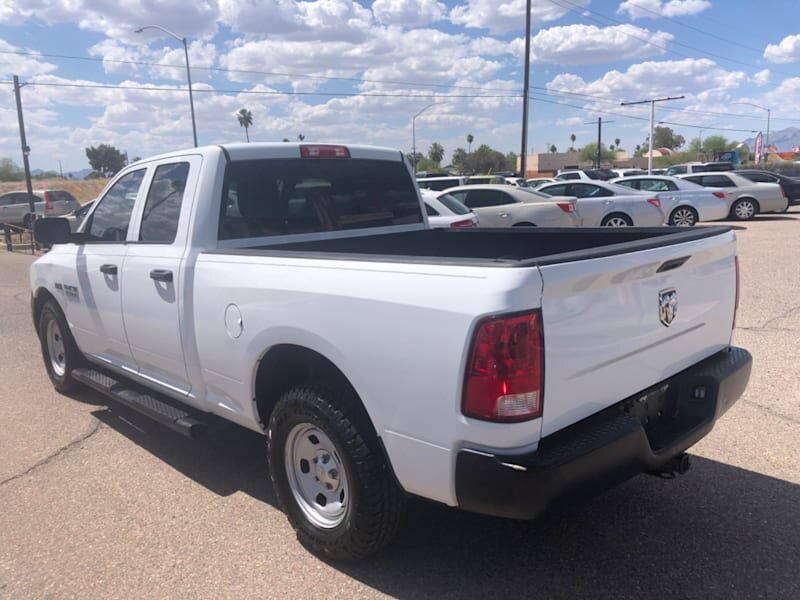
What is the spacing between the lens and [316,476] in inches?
126

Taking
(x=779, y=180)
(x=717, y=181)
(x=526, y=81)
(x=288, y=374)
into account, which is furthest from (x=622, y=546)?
(x=526, y=81)

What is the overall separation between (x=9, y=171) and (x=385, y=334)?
9565 cm

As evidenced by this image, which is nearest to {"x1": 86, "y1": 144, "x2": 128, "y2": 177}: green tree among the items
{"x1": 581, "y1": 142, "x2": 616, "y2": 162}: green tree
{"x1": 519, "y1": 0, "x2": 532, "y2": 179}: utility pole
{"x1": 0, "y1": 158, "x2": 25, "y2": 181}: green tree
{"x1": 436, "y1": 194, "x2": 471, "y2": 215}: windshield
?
{"x1": 0, "y1": 158, "x2": 25, "y2": 181}: green tree

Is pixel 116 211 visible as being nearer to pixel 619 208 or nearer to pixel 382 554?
pixel 382 554

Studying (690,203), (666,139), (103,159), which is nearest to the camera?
(690,203)

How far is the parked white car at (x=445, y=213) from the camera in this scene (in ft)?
34.4

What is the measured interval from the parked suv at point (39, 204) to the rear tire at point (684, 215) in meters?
23.4

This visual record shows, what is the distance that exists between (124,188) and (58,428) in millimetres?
1961

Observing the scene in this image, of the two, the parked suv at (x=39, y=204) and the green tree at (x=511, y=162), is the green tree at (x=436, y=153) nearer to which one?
the green tree at (x=511, y=162)

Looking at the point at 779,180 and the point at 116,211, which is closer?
the point at 116,211

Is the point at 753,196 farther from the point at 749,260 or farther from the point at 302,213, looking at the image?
the point at 302,213

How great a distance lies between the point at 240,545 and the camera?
3348 mm

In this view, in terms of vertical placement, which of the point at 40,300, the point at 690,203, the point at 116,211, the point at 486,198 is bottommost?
the point at 690,203

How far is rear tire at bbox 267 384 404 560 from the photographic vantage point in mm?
2811
